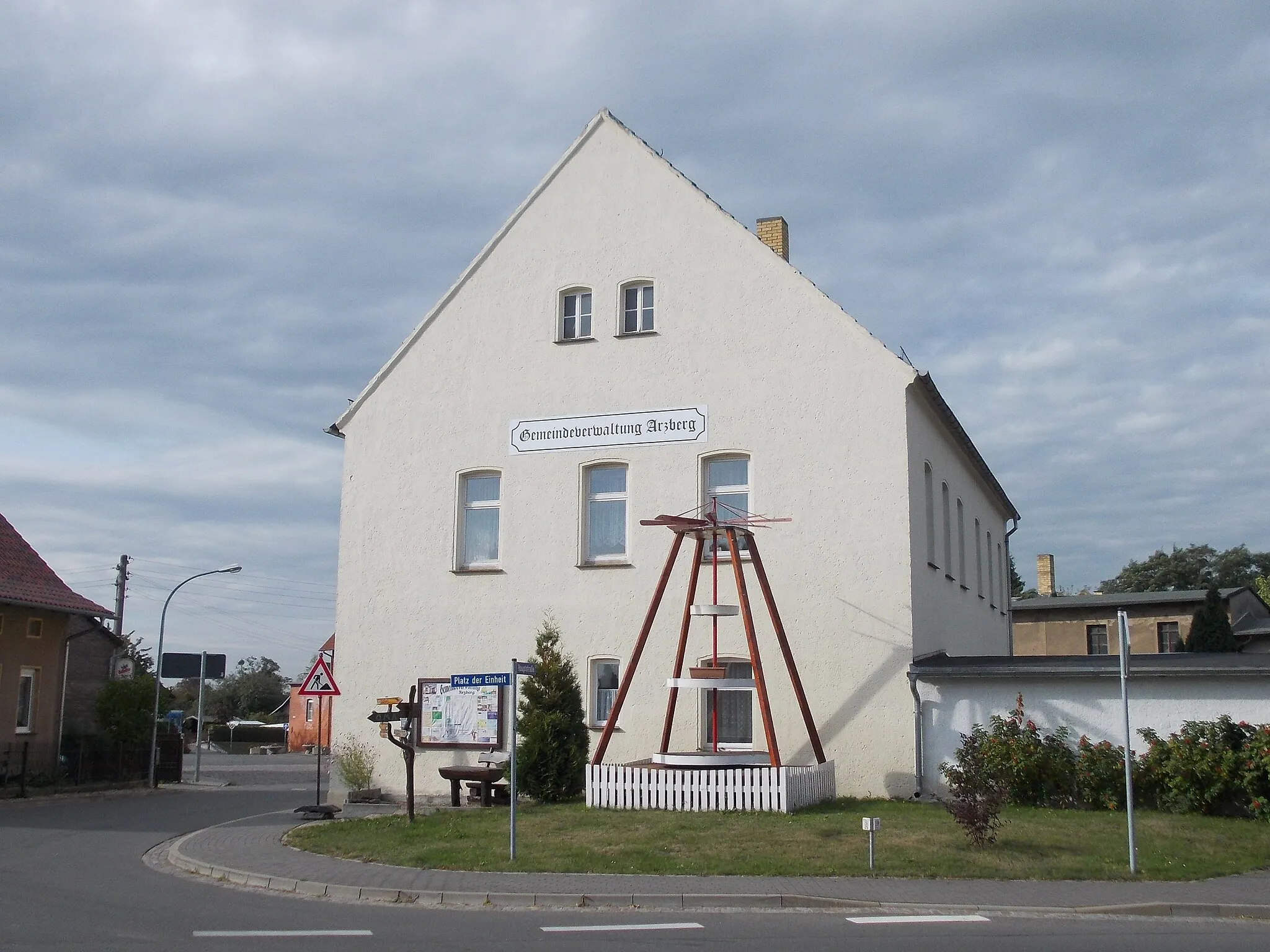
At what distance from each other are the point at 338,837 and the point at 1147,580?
7796 centimetres

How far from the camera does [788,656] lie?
61.7 feet

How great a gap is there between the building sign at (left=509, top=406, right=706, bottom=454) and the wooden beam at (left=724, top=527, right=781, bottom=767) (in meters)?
2.75

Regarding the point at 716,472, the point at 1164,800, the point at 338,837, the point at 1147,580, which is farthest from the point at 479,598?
the point at 1147,580

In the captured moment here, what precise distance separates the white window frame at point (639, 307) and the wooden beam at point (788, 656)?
507 cm

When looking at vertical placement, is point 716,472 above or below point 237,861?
above

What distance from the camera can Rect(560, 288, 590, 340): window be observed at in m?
22.5

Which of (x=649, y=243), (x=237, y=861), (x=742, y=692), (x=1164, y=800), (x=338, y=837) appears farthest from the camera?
(x=649, y=243)

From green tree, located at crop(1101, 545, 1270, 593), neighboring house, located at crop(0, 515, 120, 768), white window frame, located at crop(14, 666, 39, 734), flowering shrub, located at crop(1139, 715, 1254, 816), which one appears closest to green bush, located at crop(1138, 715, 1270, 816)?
flowering shrub, located at crop(1139, 715, 1254, 816)

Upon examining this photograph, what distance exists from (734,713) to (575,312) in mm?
7799

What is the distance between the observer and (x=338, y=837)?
1595 centimetres

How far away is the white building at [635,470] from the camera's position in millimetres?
19891

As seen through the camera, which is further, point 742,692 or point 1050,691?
point 742,692

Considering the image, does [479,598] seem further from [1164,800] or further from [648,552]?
[1164,800]

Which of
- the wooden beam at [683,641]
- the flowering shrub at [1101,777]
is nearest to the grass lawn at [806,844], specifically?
the flowering shrub at [1101,777]
